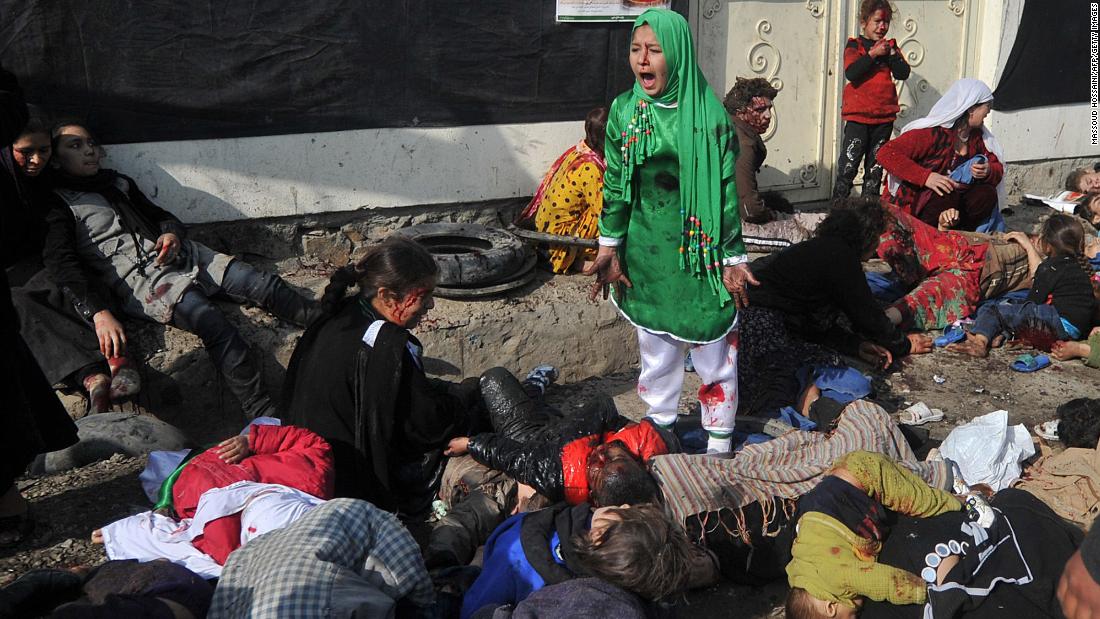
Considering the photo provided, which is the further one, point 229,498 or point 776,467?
point 776,467

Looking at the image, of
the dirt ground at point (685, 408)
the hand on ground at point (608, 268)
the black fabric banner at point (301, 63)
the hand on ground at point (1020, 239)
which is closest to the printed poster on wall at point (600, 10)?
the black fabric banner at point (301, 63)

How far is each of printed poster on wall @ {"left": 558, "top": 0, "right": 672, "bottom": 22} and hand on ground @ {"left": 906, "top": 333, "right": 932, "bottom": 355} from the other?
2.63 m

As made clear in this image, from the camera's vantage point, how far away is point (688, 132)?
3.65 meters

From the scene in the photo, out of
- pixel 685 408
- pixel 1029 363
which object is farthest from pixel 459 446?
pixel 1029 363

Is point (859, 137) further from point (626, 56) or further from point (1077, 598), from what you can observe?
point (1077, 598)

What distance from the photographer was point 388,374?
11.3 ft

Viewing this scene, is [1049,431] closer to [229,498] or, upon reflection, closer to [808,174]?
[808,174]

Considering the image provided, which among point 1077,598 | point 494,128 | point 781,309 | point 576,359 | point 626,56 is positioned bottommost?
point 576,359

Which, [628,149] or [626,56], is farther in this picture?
[626,56]

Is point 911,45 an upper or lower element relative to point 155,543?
upper

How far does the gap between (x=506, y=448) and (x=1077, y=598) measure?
2092 mm

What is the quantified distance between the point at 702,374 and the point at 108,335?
266cm

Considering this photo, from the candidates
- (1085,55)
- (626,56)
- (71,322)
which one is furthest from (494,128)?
(1085,55)

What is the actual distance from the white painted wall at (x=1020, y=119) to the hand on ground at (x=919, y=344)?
3863mm
